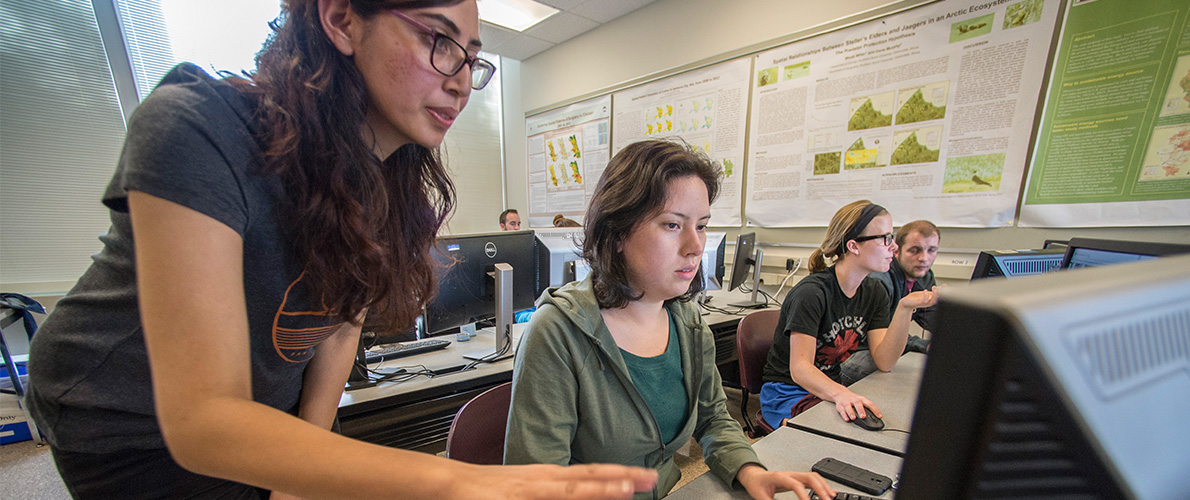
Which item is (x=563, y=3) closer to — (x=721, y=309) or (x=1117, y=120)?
(x=721, y=309)

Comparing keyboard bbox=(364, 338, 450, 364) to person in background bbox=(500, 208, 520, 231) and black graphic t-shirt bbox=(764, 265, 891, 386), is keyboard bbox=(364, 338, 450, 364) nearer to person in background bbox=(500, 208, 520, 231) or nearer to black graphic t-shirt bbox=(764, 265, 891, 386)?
black graphic t-shirt bbox=(764, 265, 891, 386)

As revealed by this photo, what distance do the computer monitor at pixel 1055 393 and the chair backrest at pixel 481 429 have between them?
0.84m

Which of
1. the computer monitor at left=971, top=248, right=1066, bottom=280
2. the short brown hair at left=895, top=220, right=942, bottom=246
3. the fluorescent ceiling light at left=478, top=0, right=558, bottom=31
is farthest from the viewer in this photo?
the fluorescent ceiling light at left=478, top=0, right=558, bottom=31

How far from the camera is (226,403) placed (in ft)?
1.30

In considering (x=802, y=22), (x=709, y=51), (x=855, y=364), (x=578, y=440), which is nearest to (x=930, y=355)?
(x=578, y=440)

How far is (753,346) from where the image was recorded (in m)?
1.71

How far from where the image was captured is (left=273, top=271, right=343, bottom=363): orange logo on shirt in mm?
594

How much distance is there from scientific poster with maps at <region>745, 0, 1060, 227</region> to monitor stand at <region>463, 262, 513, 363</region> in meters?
2.03

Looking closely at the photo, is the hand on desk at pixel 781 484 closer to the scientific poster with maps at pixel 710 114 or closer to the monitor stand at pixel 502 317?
the monitor stand at pixel 502 317

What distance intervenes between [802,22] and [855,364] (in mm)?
2051

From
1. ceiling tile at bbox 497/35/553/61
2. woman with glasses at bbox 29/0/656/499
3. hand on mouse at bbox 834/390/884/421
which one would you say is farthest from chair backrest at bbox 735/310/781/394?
ceiling tile at bbox 497/35/553/61

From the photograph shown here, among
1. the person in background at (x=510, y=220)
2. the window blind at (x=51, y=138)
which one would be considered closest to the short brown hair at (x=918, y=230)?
the person in background at (x=510, y=220)

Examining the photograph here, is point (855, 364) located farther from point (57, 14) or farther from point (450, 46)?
point (57, 14)

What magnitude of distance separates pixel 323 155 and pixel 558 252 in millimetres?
1235
